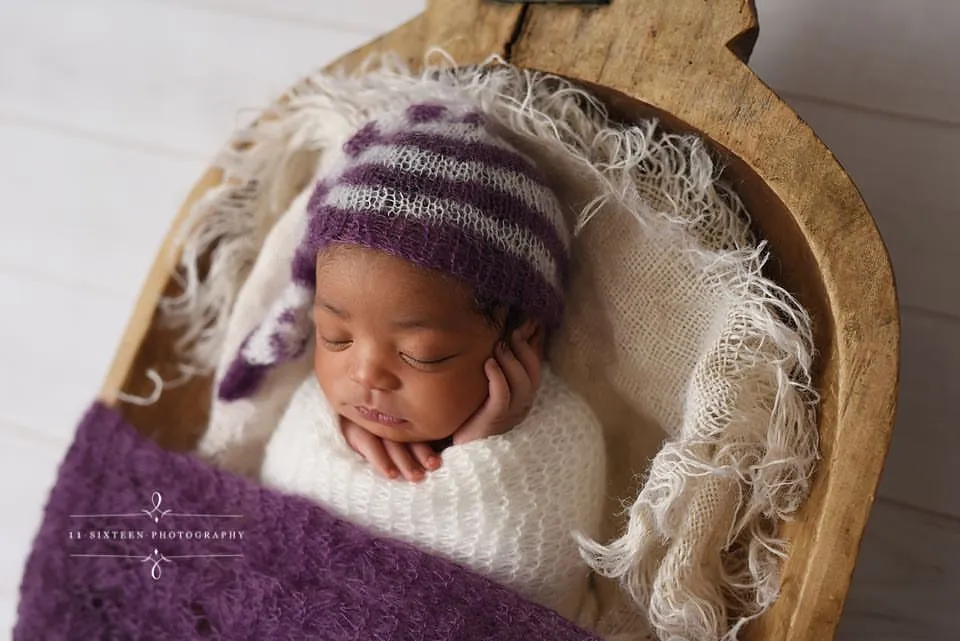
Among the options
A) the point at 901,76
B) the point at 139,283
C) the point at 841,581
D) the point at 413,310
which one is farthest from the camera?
the point at 139,283

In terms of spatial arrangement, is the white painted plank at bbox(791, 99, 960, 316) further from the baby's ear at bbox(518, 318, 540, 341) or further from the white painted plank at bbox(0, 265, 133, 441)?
the white painted plank at bbox(0, 265, 133, 441)

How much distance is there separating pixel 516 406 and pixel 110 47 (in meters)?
0.66

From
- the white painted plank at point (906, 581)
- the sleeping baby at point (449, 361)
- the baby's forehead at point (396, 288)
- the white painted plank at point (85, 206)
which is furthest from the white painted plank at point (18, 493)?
the white painted plank at point (906, 581)

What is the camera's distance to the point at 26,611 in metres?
0.75

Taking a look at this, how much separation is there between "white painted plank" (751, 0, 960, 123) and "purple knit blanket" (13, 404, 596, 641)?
540mm

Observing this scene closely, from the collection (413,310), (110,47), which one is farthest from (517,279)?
(110,47)

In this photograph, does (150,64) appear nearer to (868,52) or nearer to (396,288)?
(396,288)

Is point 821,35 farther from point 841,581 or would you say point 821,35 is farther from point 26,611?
point 26,611

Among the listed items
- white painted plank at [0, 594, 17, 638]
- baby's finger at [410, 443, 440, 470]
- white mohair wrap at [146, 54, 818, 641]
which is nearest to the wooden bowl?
white mohair wrap at [146, 54, 818, 641]

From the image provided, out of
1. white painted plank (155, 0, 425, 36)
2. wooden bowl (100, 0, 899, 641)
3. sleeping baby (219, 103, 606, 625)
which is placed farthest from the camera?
white painted plank (155, 0, 425, 36)

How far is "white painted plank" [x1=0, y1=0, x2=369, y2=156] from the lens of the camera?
99 cm

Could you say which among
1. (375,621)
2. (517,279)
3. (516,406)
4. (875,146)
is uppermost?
(875,146)

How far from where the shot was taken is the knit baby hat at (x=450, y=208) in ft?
2.24

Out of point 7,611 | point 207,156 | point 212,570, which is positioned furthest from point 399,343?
point 7,611
